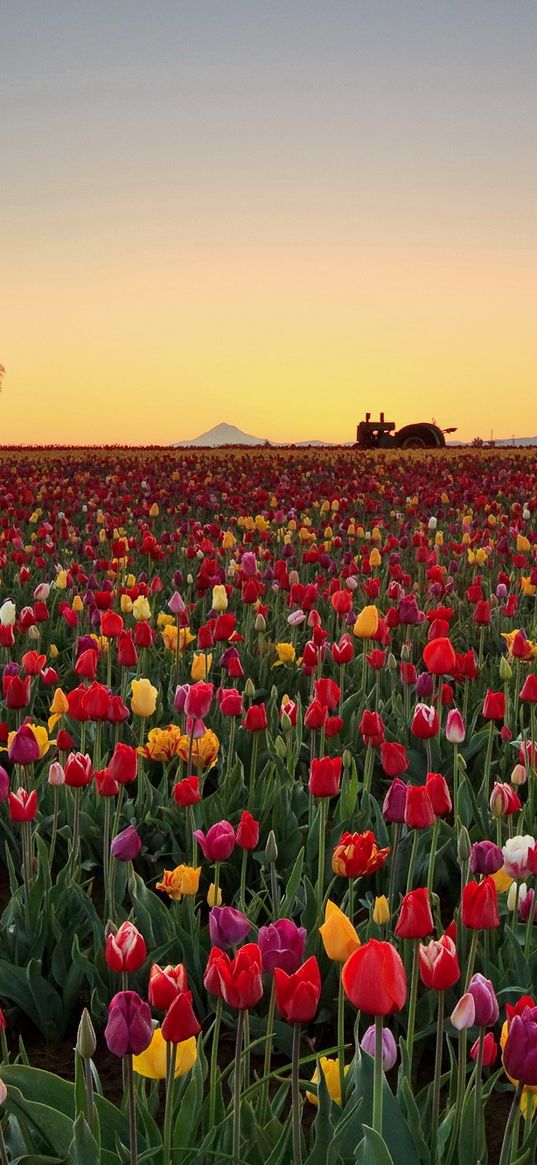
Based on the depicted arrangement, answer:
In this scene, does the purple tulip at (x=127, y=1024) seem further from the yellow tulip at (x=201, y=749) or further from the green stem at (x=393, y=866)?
the yellow tulip at (x=201, y=749)

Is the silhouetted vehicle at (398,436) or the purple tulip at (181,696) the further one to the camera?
the silhouetted vehicle at (398,436)

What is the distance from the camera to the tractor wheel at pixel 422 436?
122 feet

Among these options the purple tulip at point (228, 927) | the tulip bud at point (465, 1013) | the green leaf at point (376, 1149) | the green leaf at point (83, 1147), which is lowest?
the green leaf at point (83, 1147)

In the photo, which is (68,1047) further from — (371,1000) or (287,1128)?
(371,1000)

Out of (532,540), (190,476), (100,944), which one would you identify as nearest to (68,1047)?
(100,944)

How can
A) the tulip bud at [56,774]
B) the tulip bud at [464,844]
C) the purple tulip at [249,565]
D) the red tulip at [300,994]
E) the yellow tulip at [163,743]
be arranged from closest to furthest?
the red tulip at [300,994], the tulip bud at [464,844], the tulip bud at [56,774], the yellow tulip at [163,743], the purple tulip at [249,565]

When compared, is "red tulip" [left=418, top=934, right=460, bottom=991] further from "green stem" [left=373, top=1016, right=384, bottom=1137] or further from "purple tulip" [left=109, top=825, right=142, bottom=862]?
"purple tulip" [left=109, top=825, right=142, bottom=862]

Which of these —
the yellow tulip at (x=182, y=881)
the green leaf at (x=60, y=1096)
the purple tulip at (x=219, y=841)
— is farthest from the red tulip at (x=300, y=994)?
the yellow tulip at (x=182, y=881)

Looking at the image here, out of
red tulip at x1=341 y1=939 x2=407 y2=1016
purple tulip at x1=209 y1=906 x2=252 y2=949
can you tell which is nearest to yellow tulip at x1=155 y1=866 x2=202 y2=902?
purple tulip at x1=209 y1=906 x2=252 y2=949

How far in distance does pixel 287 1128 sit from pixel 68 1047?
4.17 ft

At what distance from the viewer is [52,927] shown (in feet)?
9.41

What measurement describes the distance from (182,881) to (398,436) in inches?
1440

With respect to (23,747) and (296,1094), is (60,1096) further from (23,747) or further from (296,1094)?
(23,747)

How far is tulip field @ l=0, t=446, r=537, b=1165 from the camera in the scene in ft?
5.38
